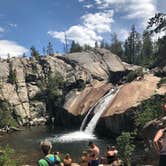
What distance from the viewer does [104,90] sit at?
2584 inches

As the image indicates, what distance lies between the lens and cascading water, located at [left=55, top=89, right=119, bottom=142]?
50344mm

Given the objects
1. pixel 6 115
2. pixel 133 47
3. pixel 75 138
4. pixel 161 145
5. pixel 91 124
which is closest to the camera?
pixel 161 145

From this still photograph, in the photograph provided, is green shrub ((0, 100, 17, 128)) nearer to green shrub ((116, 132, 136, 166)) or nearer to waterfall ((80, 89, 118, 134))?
waterfall ((80, 89, 118, 134))

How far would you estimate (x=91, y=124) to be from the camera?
183 feet

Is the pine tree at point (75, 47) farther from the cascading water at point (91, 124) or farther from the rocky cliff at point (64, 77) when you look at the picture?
the cascading water at point (91, 124)

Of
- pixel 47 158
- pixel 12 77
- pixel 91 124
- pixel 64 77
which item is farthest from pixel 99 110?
pixel 47 158

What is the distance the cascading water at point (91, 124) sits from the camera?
50.3 metres

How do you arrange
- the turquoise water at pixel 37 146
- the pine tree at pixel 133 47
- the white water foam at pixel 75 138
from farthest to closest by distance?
1. the pine tree at pixel 133 47
2. the white water foam at pixel 75 138
3. the turquoise water at pixel 37 146

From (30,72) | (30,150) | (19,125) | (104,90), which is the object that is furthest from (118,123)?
(30,72)

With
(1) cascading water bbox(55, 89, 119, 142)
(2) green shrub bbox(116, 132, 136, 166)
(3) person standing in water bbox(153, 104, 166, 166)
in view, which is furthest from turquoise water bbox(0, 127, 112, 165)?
(3) person standing in water bbox(153, 104, 166, 166)

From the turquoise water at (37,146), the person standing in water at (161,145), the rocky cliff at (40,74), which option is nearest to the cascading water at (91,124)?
the turquoise water at (37,146)

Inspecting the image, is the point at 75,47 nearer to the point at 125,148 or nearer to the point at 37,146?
the point at 37,146

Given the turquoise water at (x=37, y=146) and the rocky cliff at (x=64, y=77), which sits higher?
the rocky cliff at (x=64, y=77)

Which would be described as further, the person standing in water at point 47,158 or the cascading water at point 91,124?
the cascading water at point 91,124
